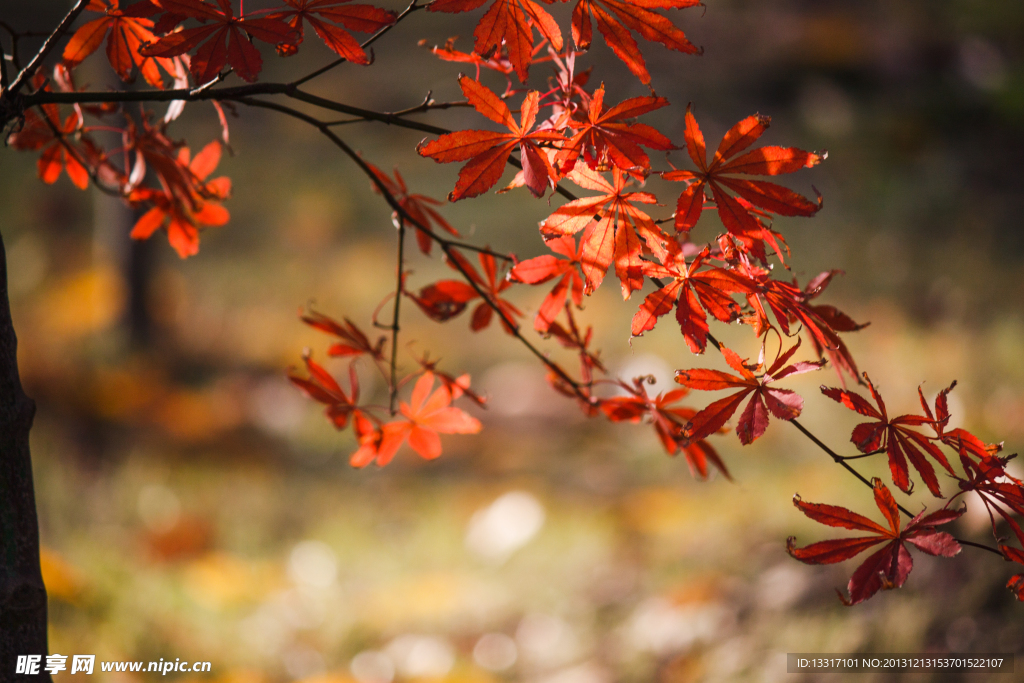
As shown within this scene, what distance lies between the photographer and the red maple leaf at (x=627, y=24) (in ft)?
1.95

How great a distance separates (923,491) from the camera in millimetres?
1851

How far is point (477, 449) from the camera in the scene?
112 inches

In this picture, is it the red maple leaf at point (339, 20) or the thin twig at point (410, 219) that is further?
the thin twig at point (410, 219)

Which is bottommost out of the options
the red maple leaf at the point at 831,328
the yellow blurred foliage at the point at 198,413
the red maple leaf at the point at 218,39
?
the red maple leaf at the point at 831,328

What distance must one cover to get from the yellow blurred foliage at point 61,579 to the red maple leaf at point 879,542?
69.9 inches

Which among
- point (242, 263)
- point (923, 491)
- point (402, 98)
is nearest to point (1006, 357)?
point (923, 491)

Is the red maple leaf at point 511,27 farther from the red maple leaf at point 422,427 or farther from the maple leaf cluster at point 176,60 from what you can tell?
the red maple leaf at point 422,427

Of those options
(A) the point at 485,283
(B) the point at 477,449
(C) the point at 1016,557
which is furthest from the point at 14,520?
(B) the point at 477,449

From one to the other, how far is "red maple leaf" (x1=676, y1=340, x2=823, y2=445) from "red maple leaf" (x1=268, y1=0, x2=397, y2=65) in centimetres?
42

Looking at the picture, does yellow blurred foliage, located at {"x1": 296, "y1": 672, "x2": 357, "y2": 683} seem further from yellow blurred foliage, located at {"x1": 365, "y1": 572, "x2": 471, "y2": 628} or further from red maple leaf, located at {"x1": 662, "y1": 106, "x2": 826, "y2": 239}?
red maple leaf, located at {"x1": 662, "y1": 106, "x2": 826, "y2": 239}

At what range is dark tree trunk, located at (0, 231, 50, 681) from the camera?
0.70m

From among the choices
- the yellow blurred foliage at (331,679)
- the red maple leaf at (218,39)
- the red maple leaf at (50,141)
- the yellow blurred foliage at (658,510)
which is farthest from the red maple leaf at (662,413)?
the yellow blurred foliage at (658,510)

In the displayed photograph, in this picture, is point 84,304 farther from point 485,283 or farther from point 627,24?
point 627,24

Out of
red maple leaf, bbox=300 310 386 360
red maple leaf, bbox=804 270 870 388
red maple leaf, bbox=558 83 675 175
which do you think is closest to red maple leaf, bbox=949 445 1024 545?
red maple leaf, bbox=804 270 870 388
